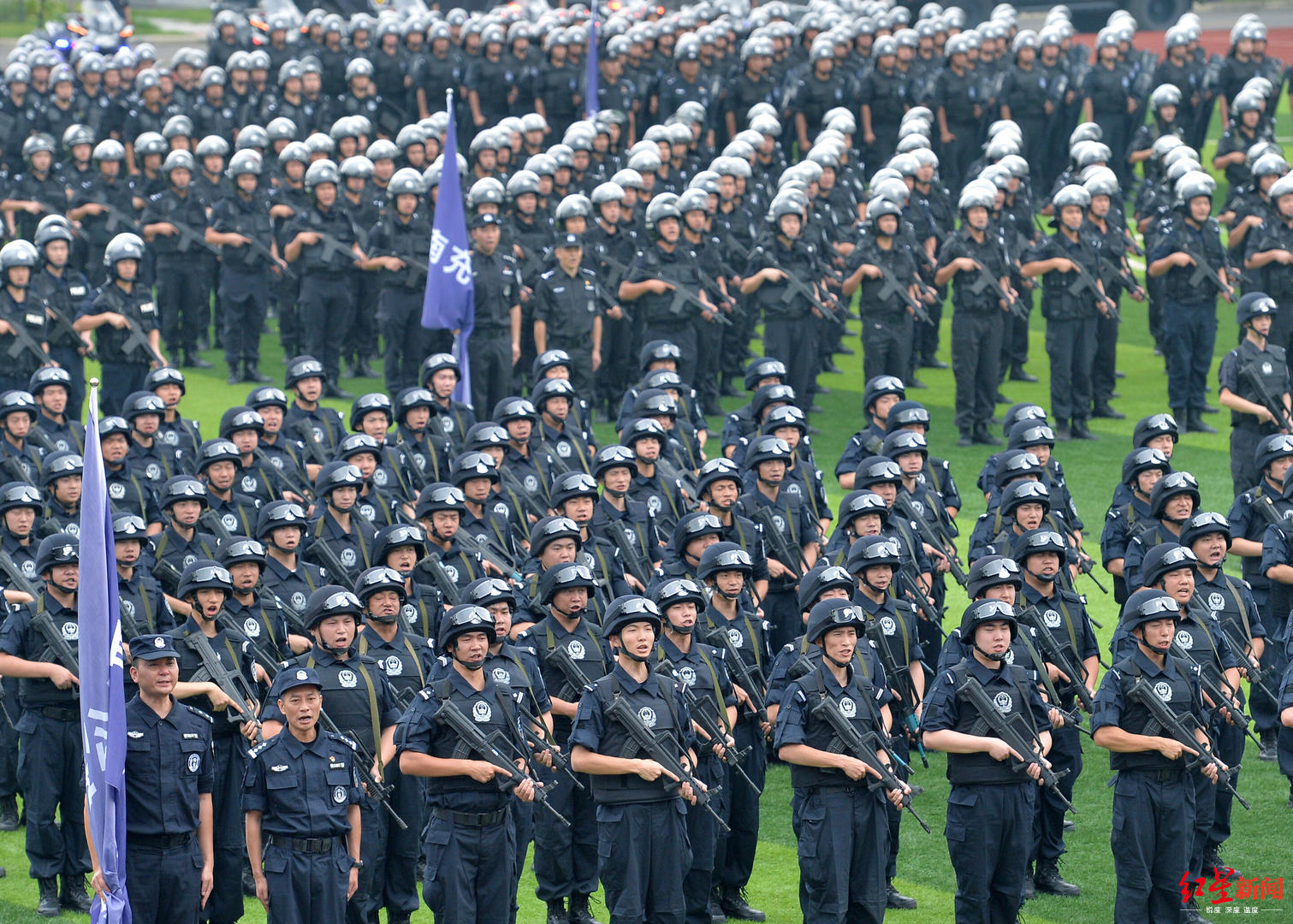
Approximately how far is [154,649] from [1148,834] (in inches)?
210

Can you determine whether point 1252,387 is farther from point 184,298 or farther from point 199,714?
point 184,298

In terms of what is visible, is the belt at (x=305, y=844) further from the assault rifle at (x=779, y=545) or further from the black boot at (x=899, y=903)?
the assault rifle at (x=779, y=545)

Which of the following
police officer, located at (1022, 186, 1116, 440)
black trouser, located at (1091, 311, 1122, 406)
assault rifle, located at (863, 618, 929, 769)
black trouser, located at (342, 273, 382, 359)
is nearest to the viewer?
assault rifle, located at (863, 618, 929, 769)

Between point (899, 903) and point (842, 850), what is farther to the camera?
point (899, 903)

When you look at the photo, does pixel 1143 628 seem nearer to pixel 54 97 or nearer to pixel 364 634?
pixel 364 634

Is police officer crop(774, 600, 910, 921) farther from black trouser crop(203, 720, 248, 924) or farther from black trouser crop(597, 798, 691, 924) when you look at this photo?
black trouser crop(203, 720, 248, 924)

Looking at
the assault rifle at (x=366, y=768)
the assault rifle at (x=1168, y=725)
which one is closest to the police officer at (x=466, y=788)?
the assault rifle at (x=366, y=768)

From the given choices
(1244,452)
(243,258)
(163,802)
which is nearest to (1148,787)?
(163,802)

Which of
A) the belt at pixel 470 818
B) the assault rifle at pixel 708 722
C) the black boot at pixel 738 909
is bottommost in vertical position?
the black boot at pixel 738 909

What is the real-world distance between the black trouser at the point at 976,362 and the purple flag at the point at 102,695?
39.9 feet

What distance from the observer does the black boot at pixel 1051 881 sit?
1248 cm

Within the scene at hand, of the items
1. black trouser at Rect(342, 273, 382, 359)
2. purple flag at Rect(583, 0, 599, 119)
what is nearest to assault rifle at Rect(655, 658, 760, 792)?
black trouser at Rect(342, 273, 382, 359)

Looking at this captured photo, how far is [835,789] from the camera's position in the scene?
11.0 meters

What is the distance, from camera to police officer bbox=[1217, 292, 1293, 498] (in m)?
17.5
